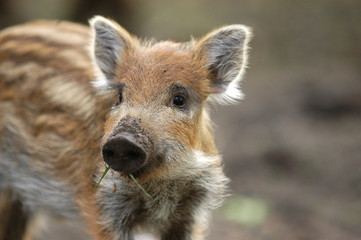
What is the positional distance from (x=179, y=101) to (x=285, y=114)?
5.08 meters

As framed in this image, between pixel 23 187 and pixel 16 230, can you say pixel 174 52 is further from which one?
pixel 16 230

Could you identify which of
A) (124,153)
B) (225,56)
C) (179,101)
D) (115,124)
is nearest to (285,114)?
(225,56)

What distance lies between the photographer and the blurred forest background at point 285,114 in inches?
269

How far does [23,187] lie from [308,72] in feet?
19.8

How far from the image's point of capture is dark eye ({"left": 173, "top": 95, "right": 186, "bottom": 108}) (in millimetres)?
3895

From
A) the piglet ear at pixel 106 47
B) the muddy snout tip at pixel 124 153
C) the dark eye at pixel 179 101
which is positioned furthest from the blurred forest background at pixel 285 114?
the muddy snout tip at pixel 124 153

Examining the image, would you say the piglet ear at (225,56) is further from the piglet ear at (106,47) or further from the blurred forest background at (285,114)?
the piglet ear at (106,47)

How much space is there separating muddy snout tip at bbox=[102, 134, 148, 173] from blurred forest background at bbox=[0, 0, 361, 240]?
1412mm

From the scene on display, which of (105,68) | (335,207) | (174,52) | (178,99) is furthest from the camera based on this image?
(335,207)

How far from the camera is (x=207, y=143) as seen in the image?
4379mm

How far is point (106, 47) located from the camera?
450 centimetres

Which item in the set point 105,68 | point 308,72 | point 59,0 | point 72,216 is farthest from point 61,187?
point 59,0

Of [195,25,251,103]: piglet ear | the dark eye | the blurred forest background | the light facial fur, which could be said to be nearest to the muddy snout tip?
the light facial fur

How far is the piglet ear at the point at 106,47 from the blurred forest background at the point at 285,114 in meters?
0.88
